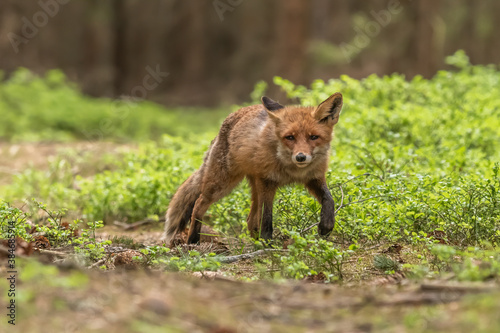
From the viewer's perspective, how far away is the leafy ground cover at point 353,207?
5199 millimetres

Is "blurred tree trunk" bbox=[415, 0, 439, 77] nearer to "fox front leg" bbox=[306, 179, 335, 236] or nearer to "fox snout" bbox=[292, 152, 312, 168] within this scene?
"fox front leg" bbox=[306, 179, 335, 236]

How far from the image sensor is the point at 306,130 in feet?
20.6

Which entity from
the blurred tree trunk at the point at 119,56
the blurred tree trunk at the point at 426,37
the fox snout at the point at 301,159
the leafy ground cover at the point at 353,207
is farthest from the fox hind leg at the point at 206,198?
the blurred tree trunk at the point at 119,56

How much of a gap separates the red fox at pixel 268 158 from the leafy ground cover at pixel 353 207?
0.23 m

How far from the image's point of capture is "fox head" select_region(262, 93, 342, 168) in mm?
6195

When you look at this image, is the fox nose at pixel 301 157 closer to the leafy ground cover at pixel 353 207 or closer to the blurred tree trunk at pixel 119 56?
the leafy ground cover at pixel 353 207

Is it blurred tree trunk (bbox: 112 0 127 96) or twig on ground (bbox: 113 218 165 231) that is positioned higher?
blurred tree trunk (bbox: 112 0 127 96)

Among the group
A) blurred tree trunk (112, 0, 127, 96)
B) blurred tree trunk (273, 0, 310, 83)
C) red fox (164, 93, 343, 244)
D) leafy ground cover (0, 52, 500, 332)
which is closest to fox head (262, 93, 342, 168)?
red fox (164, 93, 343, 244)

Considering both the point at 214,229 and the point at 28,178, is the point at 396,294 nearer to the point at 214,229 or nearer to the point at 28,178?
the point at 214,229

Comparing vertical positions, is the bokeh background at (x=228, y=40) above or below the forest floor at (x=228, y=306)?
above

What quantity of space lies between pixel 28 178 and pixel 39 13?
2074 centimetres

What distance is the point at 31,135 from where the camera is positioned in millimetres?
15578

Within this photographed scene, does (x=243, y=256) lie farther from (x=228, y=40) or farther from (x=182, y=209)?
(x=228, y=40)

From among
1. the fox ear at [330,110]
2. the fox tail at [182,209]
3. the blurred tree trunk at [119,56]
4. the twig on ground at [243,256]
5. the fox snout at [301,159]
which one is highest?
the blurred tree trunk at [119,56]
